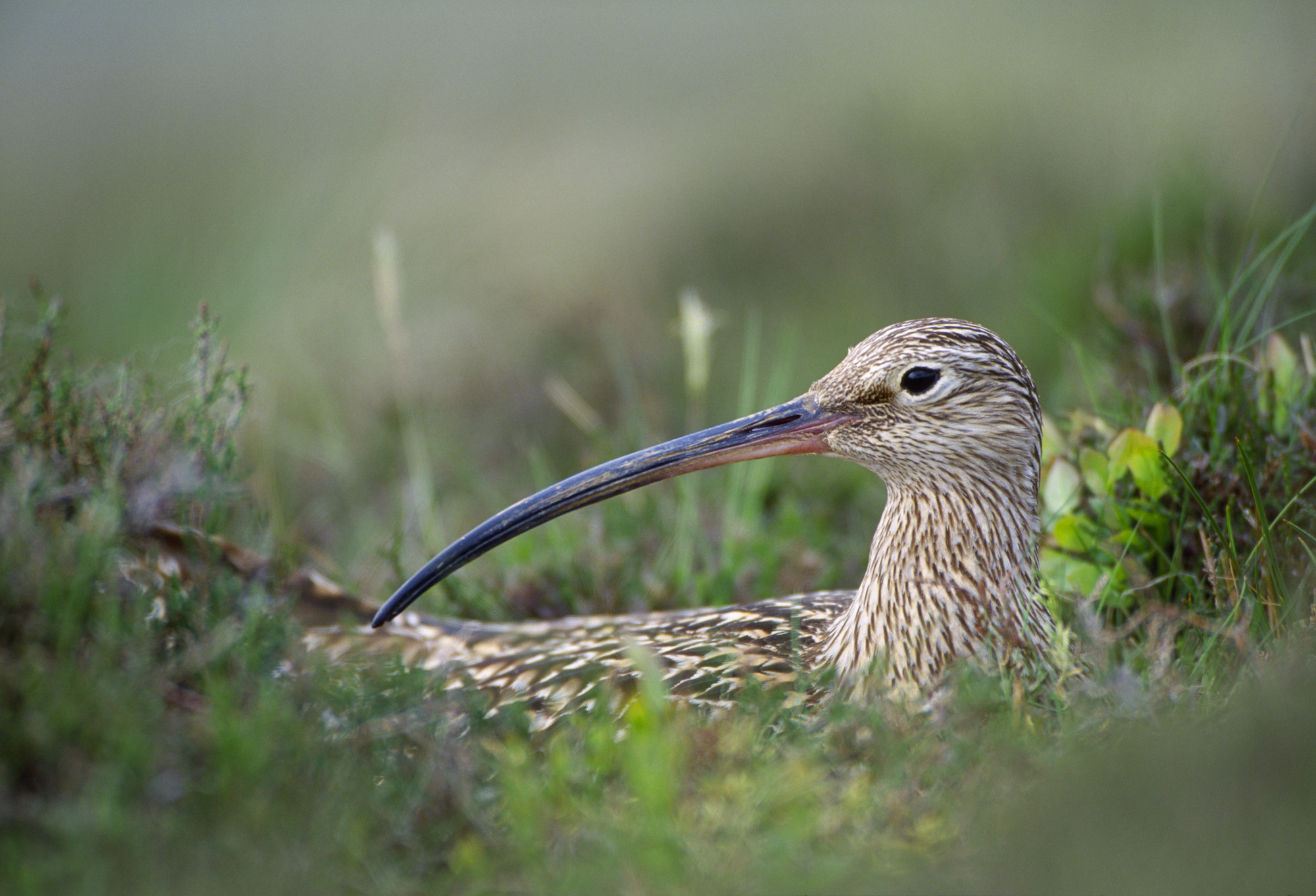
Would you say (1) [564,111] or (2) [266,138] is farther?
(1) [564,111]

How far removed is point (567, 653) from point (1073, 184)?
6279 millimetres

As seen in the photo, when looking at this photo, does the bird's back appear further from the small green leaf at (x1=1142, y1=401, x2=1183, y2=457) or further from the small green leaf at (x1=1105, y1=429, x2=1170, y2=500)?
the small green leaf at (x1=1142, y1=401, x2=1183, y2=457)

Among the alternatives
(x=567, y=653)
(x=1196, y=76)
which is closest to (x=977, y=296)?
(x=1196, y=76)

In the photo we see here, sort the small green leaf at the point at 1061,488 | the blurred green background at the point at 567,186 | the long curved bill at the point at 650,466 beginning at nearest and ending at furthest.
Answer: the long curved bill at the point at 650,466
the small green leaf at the point at 1061,488
the blurred green background at the point at 567,186

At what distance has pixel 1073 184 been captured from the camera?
7.90 meters

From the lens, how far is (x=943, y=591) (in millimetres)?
2832

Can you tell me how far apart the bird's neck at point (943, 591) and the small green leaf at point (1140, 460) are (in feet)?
1.30

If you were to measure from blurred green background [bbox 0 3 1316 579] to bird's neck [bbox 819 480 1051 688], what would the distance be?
158 cm

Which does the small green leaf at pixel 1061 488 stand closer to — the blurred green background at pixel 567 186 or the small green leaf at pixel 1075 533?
the small green leaf at pixel 1075 533

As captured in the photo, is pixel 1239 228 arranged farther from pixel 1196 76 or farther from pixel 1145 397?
pixel 1196 76

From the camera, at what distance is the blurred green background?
6.11 metres

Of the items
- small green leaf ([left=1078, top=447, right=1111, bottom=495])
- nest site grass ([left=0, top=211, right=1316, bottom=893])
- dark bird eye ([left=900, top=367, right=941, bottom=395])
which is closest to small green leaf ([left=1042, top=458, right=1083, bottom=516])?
small green leaf ([left=1078, top=447, right=1111, bottom=495])

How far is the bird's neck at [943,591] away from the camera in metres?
2.78

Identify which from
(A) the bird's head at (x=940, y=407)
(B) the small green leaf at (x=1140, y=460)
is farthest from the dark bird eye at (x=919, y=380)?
(B) the small green leaf at (x=1140, y=460)
